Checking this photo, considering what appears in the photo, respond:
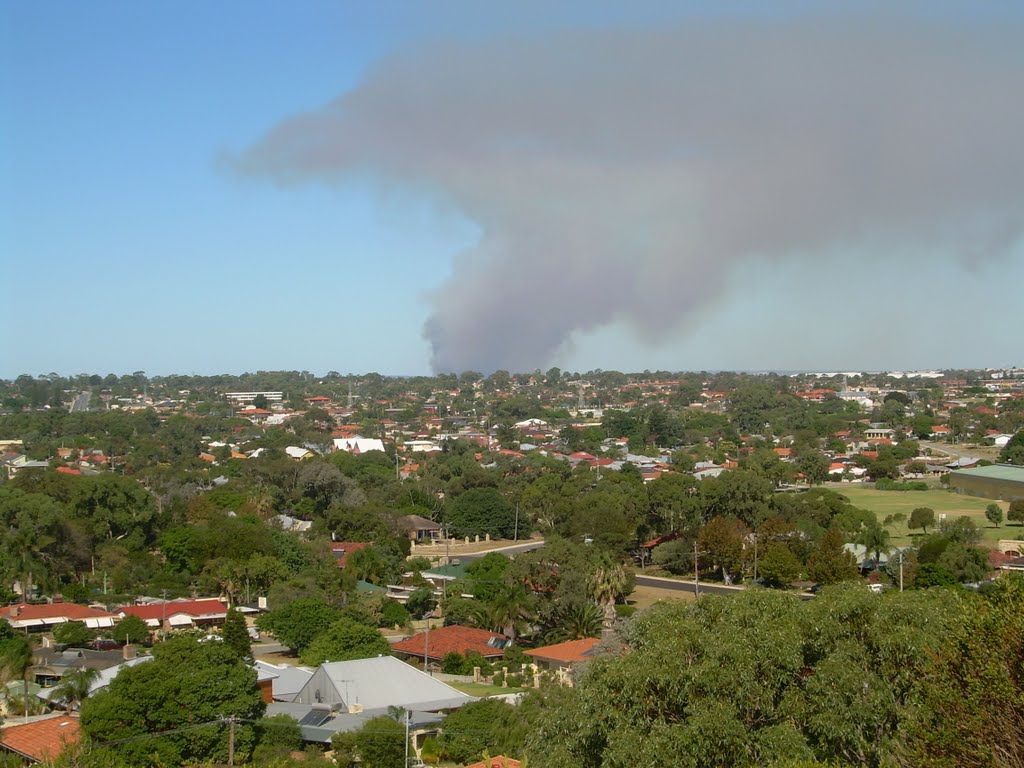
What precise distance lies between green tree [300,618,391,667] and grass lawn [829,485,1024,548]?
2067 cm

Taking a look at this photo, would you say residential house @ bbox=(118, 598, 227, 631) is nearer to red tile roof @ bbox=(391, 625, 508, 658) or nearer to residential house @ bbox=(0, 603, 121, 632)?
residential house @ bbox=(0, 603, 121, 632)

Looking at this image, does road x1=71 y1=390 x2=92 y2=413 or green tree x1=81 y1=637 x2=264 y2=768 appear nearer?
green tree x1=81 y1=637 x2=264 y2=768

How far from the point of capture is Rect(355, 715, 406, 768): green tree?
1686cm

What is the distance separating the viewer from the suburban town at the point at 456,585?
487 inches

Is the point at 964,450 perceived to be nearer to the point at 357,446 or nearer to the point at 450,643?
the point at 357,446

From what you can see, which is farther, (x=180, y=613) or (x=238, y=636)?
(x=180, y=613)

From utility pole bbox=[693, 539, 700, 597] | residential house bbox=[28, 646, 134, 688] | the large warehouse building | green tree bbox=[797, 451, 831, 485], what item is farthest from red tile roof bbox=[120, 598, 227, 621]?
green tree bbox=[797, 451, 831, 485]

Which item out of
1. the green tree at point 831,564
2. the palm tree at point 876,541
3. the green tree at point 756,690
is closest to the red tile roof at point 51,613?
the green tree at point 831,564

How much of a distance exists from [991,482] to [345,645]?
36743 mm

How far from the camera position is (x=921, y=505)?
159 ft

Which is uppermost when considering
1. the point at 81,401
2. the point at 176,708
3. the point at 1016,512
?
the point at 81,401

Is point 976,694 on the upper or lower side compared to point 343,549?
upper

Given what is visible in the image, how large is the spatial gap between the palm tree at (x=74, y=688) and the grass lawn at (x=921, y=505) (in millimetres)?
26597

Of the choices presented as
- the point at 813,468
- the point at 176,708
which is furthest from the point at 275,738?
the point at 813,468
